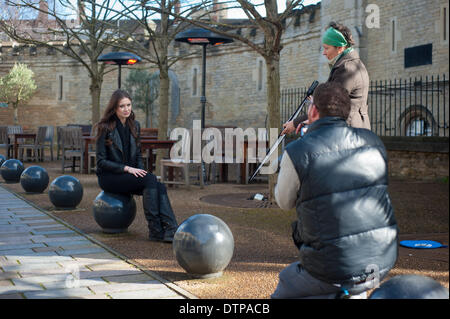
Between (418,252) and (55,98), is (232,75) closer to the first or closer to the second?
(55,98)

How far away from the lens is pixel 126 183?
596 centimetres

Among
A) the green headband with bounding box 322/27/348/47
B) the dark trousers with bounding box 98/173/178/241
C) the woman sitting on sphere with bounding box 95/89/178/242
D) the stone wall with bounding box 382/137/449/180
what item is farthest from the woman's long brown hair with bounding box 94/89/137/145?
the stone wall with bounding box 382/137/449/180

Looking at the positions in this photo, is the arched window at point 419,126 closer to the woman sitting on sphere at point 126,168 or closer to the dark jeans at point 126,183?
the woman sitting on sphere at point 126,168

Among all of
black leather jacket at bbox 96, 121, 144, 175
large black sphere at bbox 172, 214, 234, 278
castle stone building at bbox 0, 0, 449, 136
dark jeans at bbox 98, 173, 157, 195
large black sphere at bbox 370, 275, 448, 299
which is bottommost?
large black sphere at bbox 172, 214, 234, 278

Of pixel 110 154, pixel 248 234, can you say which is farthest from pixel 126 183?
pixel 248 234

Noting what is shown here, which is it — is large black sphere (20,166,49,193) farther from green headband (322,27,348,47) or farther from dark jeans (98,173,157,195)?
green headband (322,27,348,47)

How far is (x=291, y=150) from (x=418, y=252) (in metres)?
3.33

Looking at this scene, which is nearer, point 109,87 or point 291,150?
point 291,150

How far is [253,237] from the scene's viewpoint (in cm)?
621

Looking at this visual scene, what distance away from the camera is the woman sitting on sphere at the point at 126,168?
577cm

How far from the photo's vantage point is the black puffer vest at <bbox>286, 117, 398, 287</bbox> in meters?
2.56
